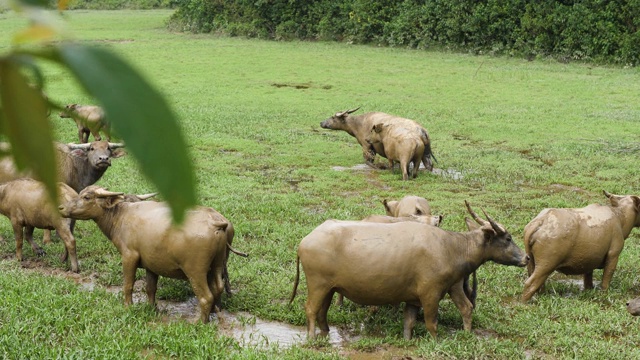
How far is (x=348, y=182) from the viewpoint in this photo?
9766 millimetres

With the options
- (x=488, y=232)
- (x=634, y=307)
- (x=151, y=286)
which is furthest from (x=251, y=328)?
(x=634, y=307)

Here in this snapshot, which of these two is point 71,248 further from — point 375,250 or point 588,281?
point 588,281

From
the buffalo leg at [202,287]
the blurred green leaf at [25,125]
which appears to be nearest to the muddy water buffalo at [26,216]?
the buffalo leg at [202,287]

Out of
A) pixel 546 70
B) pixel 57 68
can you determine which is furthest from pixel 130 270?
pixel 546 70

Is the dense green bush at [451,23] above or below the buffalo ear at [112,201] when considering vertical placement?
below

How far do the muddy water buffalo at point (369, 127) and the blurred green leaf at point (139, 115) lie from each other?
10.0m

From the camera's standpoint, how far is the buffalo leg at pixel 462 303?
5219 millimetres

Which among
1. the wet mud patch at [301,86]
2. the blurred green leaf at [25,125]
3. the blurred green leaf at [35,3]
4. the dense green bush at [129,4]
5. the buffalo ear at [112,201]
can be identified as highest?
the blurred green leaf at [35,3]

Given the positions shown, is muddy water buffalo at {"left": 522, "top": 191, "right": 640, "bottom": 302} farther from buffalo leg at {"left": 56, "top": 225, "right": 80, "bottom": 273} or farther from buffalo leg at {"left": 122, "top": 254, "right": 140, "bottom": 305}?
buffalo leg at {"left": 56, "top": 225, "right": 80, "bottom": 273}

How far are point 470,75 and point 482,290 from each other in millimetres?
13342

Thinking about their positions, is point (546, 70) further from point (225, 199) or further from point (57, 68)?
point (57, 68)

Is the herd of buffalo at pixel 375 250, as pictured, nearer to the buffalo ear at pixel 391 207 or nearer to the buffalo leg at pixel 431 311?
the buffalo leg at pixel 431 311

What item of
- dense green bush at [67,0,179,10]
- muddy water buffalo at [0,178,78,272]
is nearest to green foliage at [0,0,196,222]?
muddy water buffalo at [0,178,78,272]

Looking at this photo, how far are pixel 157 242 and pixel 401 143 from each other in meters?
5.42
